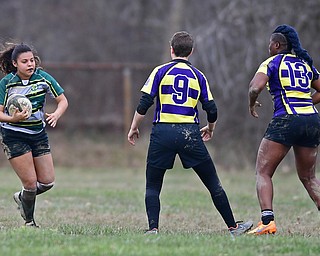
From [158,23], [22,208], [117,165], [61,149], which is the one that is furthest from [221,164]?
[22,208]

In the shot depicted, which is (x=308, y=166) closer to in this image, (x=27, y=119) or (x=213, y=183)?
A: (x=213, y=183)

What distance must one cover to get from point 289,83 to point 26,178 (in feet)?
9.83

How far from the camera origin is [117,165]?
2291 centimetres

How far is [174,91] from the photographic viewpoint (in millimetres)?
8039

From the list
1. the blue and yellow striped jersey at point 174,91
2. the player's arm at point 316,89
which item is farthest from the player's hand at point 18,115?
the player's arm at point 316,89

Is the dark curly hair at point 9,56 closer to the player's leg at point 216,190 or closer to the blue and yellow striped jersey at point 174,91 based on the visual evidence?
the blue and yellow striped jersey at point 174,91

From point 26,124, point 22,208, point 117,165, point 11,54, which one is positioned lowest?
point 117,165

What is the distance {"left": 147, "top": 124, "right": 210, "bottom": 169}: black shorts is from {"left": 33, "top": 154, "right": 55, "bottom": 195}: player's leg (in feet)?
4.27

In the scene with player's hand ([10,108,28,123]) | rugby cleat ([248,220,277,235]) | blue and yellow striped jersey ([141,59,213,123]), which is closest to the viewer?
blue and yellow striped jersey ([141,59,213,123])

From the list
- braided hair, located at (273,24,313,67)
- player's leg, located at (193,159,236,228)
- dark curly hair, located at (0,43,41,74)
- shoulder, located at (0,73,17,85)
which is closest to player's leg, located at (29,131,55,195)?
shoulder, located at (0,73,17,85)

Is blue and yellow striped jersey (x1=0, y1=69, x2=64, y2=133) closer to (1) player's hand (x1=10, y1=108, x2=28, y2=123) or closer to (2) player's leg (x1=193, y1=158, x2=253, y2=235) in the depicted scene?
(1) player's hand (x1=10, y1=108, x2=28, y2=123)

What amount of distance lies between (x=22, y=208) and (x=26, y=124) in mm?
1022

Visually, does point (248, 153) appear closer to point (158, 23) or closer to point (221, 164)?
point (221, 164)

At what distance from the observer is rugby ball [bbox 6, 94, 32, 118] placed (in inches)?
324
